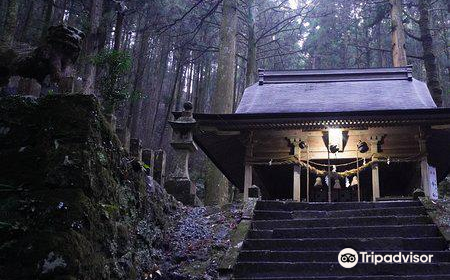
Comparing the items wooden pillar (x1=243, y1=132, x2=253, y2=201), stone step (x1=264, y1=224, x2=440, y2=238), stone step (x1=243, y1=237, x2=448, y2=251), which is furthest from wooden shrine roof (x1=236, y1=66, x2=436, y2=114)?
stone step (x1=243, y1=237, x2=448, y2=251)

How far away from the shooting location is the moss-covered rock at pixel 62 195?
3279mm

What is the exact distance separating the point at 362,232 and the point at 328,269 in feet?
3.56

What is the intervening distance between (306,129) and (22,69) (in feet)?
23.2

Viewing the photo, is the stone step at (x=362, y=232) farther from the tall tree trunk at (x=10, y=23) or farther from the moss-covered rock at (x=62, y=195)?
the tall tree trunk at (x=10, y=23)

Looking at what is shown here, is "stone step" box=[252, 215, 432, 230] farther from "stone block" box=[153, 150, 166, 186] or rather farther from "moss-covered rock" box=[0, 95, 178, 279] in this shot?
"stone block" box=[153, 150, 166, 186]

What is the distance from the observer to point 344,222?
6312 mm

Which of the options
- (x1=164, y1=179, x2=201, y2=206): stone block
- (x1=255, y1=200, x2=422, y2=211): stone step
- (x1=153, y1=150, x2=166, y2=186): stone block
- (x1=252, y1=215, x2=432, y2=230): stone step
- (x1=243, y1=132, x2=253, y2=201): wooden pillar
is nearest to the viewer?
(x1=252, y1=215, x2=432, y2=230): stone step

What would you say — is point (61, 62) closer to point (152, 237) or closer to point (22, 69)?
point (22, 69)

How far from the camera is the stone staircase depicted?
5.04 meters

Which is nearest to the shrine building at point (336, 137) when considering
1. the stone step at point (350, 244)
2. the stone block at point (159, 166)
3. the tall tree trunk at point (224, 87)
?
the tall tree trunk at point (224, 87)

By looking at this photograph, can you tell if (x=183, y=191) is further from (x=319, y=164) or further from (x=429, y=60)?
(x=429, y=60)

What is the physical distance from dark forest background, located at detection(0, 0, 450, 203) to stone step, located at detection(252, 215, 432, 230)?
3460mm

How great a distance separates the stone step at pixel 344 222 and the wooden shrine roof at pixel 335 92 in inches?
187

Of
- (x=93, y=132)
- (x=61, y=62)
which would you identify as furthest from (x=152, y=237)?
(x=61, y=62)
